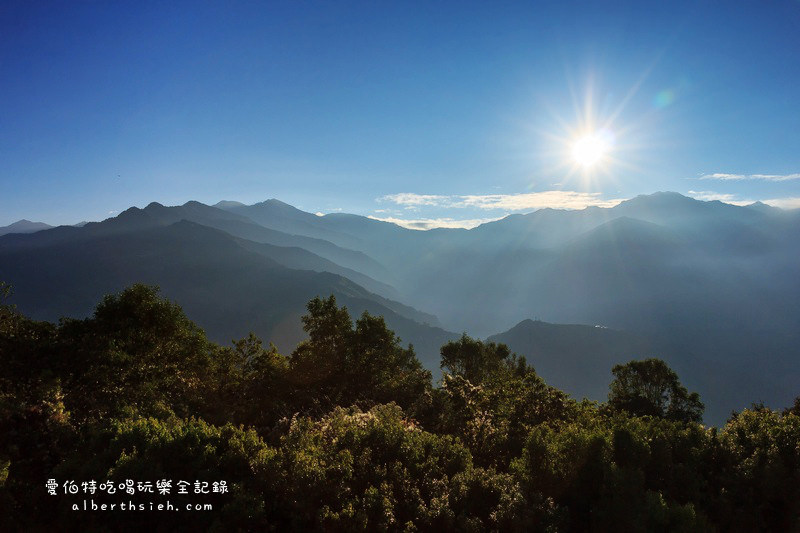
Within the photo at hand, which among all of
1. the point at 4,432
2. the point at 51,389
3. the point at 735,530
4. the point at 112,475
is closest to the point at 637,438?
the point at 735,530

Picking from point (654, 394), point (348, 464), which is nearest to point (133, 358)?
point (348, 464)

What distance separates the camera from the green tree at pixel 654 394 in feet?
180

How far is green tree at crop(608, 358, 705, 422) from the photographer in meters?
54.9

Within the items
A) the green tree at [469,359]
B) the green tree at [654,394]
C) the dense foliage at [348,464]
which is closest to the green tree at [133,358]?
the dense foliage at [348,464]

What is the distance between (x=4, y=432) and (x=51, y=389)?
4915mm

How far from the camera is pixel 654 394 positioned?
188 ft

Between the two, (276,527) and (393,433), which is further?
(393,433)

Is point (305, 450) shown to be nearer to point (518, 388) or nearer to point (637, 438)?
point (637, 438)

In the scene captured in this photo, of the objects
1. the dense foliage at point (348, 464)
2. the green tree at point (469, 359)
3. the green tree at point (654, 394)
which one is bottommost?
the green tree at point (654, 394)

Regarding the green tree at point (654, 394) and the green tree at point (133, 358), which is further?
the green tree at point (654, 394)

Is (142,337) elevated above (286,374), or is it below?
above

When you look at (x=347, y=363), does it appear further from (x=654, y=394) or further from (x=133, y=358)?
(x=654, y=394)

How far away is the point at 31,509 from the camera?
516 inches

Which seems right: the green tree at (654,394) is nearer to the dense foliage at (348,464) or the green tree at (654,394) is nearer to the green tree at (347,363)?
the green tree at (347,363)
